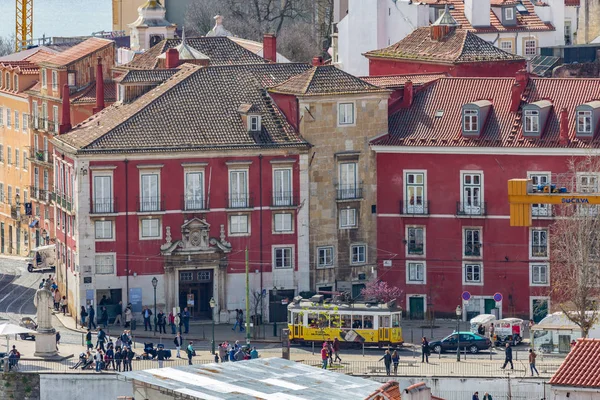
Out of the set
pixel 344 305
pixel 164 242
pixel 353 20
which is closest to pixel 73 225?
pixel 164 242

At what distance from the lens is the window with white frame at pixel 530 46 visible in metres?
159

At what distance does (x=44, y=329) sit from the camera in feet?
375

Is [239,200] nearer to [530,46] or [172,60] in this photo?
[172,60]

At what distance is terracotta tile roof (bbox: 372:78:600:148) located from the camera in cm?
12219

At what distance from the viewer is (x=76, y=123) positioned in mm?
140250

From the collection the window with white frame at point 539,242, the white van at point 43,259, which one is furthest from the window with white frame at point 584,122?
the white van at point 43,259

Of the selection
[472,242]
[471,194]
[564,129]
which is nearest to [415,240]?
[472,242]

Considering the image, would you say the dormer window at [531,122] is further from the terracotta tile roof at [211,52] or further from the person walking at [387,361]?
the terracotta tile roof at [211,52]

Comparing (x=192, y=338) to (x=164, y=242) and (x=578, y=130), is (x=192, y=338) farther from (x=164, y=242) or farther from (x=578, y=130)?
(x=578, y=130)

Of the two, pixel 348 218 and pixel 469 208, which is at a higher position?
pixel 469 208

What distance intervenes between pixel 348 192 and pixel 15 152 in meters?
37.3

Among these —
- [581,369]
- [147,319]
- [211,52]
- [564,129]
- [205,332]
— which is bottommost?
[205,332]

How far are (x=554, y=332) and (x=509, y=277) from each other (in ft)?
27.7

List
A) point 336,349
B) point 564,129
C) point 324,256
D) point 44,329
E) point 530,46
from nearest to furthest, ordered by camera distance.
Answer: point 336,349 → point 44,329 → point 564,129 → point 324,256 → point 530,46
